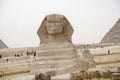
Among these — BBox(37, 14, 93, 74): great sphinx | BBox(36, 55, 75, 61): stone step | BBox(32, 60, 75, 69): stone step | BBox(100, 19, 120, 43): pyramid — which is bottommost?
BBox(100, 19, 120, 43): pyramid

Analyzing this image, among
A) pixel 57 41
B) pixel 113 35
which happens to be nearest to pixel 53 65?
pixel 57 41

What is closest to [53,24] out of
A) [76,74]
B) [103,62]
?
[103,62]

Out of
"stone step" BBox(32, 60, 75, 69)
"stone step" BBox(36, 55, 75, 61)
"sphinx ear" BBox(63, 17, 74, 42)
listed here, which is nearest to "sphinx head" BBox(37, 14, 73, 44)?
"sphinx ear" BBox(63, 17, 74, 42)

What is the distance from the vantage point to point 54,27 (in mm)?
12711

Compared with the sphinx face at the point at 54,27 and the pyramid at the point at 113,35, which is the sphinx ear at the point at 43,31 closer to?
the sphinx face at the point at 54,27

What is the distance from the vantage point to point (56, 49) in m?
12.6

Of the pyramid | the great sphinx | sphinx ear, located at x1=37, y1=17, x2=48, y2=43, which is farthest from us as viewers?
the pyramid

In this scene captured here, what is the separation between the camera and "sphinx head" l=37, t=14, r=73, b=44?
12727mm

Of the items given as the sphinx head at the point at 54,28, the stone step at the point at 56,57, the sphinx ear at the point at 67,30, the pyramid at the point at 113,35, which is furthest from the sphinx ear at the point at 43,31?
the pyramid at the point at 113,35

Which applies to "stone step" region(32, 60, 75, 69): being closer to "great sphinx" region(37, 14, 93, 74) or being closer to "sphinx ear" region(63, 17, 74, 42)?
"great sphinx" region(37, 14, 93, 74)

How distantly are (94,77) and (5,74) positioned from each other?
25.6 ft

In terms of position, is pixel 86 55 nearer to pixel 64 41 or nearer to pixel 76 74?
pixel 64 41

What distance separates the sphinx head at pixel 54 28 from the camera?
501 inches

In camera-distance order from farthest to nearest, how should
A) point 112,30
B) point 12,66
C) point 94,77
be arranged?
1. point 112,30
2. point 12,66
3. point 94,77
